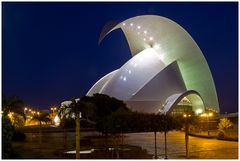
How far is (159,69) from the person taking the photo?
38.7m

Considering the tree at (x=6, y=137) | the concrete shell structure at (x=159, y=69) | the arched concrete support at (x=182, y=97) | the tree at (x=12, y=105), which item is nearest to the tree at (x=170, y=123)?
the tree at (x=6, y=137)

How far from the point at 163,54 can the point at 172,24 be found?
3.47 m

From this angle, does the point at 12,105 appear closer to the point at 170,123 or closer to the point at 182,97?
the point at 170,123

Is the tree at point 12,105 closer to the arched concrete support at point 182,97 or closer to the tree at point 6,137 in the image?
the tree at point 6,137

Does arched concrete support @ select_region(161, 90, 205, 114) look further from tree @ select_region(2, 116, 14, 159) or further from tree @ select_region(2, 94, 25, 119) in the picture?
tree @ select_region(2, 116, 14, 159)

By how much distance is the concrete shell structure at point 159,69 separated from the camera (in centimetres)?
3759

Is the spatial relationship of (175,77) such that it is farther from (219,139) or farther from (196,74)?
(219,139)

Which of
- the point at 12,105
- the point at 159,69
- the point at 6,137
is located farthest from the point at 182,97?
the point at 6,137

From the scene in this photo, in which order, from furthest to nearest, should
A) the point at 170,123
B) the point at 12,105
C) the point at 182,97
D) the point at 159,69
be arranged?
the point at 159,69 < the point at 182,97 < the point at 12,105 < the point at 170,123

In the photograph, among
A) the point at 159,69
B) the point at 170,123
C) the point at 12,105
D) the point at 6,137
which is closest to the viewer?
the point at 6,137

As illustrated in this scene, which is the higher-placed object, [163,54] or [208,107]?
[163,54]

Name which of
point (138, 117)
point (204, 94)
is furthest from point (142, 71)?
point (138, 117)

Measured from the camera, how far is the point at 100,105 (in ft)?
72.3

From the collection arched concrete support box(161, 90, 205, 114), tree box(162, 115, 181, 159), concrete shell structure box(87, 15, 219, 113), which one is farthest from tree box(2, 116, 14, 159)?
concrete shell structure box(87, 15, 219, 113)
